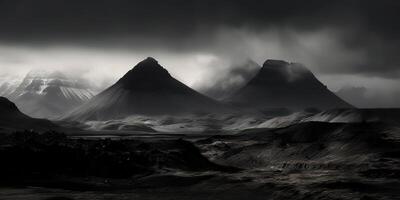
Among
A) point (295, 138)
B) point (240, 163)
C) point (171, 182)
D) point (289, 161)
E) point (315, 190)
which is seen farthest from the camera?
point (295, 138)

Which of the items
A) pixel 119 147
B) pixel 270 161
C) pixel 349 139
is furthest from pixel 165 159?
pixel 349 139

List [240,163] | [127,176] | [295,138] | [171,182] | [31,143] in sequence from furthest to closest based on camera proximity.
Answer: [295,138] < [240,163] < [31,143] < [127,176] < [171,182]

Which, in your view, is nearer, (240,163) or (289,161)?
(289,161)

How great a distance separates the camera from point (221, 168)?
306 feet

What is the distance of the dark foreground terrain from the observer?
5900cm

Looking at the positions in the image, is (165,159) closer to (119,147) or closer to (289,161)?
(119,147)

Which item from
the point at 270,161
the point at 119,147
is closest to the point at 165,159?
the point at 119,147

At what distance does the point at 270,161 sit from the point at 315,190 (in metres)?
45.9

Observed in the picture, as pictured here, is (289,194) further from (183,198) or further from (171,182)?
(171,182)

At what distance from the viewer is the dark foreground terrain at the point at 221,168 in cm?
5900

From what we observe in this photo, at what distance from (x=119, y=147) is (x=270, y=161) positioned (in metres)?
25.8

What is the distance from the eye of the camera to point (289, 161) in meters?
96.7

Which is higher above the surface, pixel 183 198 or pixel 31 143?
pixel 31 143

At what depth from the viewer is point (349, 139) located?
105m
